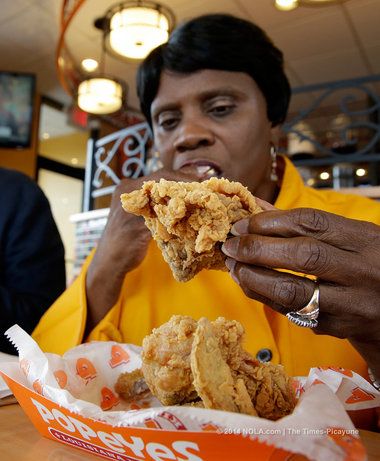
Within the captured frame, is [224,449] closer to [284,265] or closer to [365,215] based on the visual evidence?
[284,265]

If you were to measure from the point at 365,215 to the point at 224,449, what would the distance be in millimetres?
1198

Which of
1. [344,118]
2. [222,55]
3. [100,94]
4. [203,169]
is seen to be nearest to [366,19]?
[344,118]

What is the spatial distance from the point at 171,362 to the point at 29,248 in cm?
130

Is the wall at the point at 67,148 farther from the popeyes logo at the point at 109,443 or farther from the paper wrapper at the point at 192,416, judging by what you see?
the popeyes logo at the point at 109,443

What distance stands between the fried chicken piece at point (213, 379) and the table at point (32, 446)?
0.21 meters

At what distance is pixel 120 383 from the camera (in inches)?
38.9

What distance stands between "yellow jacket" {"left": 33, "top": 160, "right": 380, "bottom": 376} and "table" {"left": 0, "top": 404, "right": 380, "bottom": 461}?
48cm

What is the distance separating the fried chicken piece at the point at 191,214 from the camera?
0.81 metres

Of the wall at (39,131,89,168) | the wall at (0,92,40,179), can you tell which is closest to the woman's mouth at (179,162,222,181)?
the wall at (0,92,40,179)

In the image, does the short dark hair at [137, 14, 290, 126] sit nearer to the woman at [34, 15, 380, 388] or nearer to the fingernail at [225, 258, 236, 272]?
the woman at [34, 15, 380, 388]

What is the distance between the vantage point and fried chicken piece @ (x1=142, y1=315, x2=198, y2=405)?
2.57 feet

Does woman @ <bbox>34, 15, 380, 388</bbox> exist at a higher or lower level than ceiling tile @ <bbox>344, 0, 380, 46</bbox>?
lower

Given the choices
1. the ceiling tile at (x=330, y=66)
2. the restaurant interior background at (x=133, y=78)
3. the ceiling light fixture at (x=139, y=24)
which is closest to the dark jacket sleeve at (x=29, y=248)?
the restaurant interior background at (x=133, y=78)

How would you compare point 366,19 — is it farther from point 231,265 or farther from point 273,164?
point 231,265
